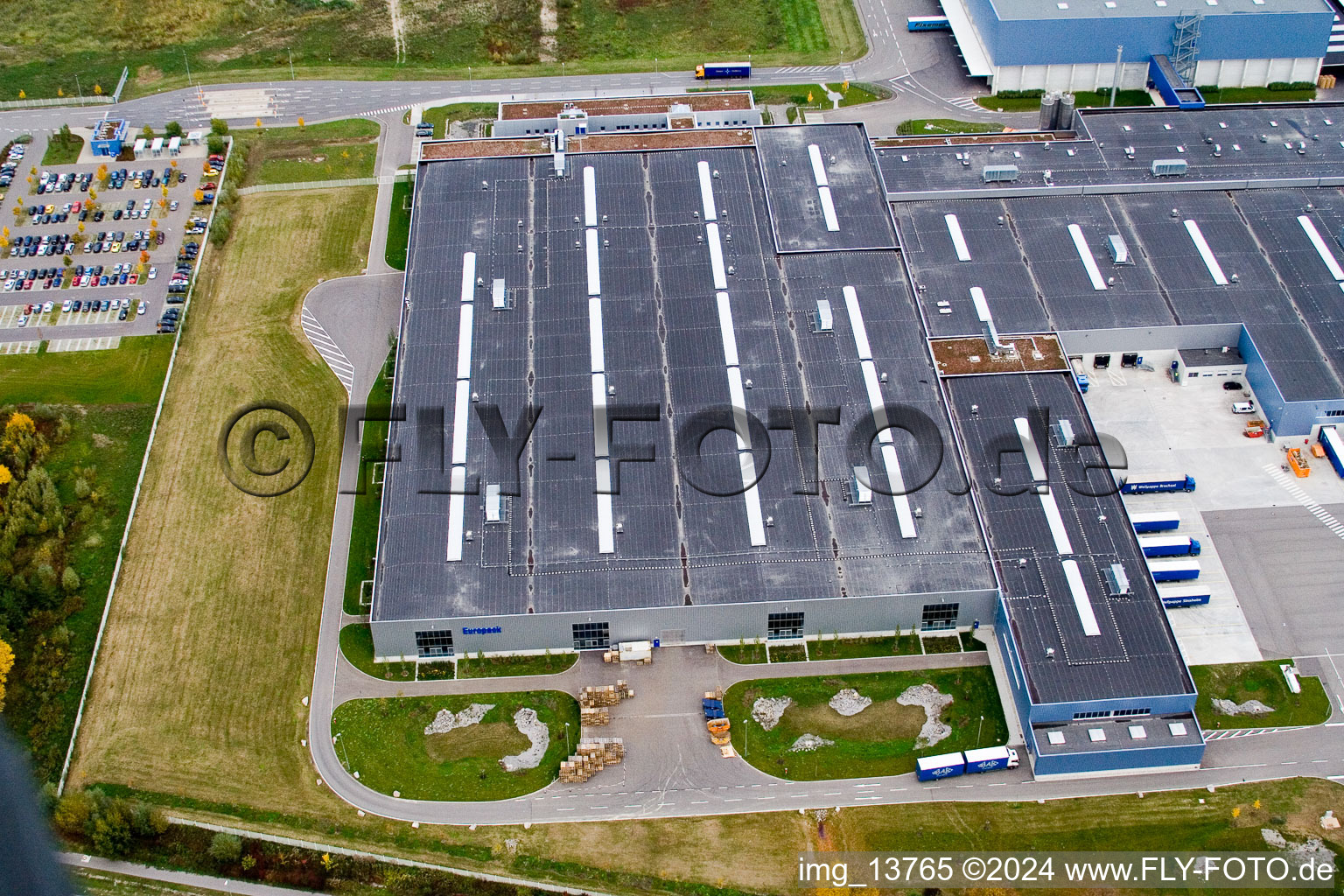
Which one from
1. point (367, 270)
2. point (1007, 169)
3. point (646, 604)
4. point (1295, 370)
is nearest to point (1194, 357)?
point (1295, 370)

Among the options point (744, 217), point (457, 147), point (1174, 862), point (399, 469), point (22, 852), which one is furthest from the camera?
point (457, 147)

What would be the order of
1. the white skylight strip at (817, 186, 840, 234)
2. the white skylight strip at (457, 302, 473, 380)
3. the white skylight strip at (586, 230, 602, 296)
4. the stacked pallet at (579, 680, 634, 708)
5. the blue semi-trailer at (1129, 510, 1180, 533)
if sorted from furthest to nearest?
the white skylight strip at (817, 186, 840, 234) < the white skylight strip at (586, 230, 602, 296) < the white skylight strip at (457, 302, 473, 380) < the blue semi-trailer at (1129, 510, 1180, 533) < the stacked pallet at (579, 680, 634, 708)

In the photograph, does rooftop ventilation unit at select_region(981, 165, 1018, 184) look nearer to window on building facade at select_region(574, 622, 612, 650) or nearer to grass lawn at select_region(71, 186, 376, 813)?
window on building facade at select_region(574, 622, 612, 650)

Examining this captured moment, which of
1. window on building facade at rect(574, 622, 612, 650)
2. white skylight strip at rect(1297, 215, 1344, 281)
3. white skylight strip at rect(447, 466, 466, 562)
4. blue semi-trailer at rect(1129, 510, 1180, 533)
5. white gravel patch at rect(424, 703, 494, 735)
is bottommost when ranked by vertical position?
white gravel patch at rect(424, 703, 494, 735)

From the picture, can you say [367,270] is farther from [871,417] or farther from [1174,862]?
[1174,862]

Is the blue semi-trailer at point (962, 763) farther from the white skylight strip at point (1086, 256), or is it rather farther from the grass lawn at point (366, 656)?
the white skylight strip at point (1086, 256)

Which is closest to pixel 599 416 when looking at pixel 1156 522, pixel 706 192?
pixel 706 192

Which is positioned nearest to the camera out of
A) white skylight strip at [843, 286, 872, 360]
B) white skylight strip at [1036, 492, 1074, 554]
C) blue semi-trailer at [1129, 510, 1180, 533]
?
white skylight strip at [1036, 492, 1074, 554]

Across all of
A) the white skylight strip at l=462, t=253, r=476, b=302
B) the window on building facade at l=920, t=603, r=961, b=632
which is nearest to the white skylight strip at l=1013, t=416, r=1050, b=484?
the window on building facade at l=920, t=603, r=961, b=632
